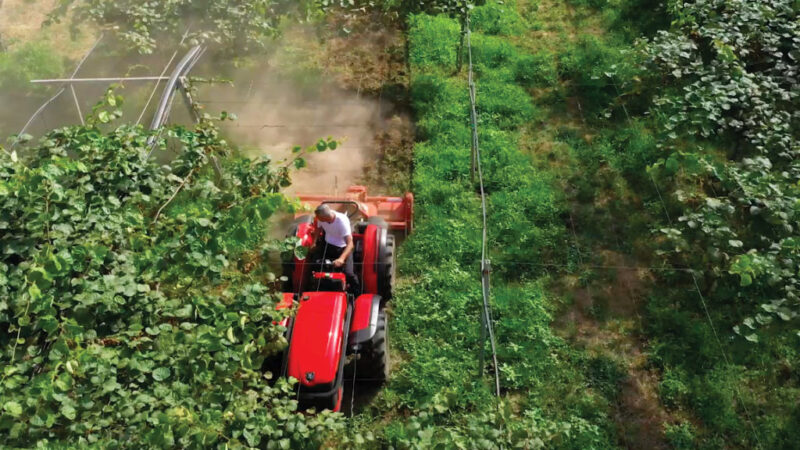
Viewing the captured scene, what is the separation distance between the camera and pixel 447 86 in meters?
10.8

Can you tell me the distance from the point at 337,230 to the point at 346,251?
0.27 m

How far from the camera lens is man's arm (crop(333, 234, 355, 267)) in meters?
6.60

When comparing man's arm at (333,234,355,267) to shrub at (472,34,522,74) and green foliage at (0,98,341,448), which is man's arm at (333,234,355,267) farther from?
shrub at (472,34,522,74)

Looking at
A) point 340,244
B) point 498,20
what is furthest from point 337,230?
point 498,20

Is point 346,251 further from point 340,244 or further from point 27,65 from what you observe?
point 27,65

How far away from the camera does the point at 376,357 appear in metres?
6.36

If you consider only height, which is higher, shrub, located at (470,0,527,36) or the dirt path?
shrub, located at (470,0,527,36)

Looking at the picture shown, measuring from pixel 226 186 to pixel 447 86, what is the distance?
6372 millimetres

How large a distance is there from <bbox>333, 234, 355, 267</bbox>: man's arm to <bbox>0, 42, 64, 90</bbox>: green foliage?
661 cm

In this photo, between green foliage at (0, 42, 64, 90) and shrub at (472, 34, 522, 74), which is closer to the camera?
green foliage at (0, 42, 64, 90)

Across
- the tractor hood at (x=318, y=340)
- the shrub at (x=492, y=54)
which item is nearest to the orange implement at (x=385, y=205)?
the tractor hood at (x=318, y=340)

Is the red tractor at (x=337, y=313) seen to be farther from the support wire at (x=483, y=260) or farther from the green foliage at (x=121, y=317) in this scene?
the support wire at (x=483, y=260)

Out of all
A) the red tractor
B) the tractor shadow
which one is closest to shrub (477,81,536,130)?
the red tractor

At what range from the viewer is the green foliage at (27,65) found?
10.0m
